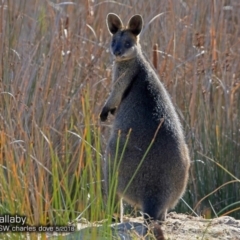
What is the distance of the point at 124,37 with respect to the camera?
5.47 meters

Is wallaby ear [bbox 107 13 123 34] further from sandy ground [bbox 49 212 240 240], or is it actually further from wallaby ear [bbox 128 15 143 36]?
sandy ground [bbox 49 212 240 240]

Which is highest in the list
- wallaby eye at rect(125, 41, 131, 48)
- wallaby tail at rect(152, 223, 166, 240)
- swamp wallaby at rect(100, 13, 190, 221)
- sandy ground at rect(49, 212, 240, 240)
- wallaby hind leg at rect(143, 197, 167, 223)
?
wallaby eye at rect(125, 41, 131, 48)

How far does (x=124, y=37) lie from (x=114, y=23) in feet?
0.67

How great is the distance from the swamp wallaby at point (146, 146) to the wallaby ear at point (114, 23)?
482 millimetres

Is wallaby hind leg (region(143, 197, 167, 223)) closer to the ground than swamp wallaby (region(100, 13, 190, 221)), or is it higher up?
closer to the ground

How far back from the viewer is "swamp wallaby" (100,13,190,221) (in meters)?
4.61

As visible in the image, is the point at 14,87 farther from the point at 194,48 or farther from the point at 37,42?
the point at 194,48

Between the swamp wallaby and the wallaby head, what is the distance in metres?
0.14

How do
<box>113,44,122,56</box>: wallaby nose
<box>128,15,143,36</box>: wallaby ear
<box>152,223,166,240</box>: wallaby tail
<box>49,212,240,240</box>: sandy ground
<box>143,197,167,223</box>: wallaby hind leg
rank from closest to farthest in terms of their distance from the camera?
<box>152,223,166,240</box>: wallaby tail < <box>49,212,240,240</box>: sandy ground < <box>143,197,167,223</box>: wallaby hind leg < <box>113,44,122,56</box>: wallaby nose < <box>128,15,143,36</box>: wallaby ear

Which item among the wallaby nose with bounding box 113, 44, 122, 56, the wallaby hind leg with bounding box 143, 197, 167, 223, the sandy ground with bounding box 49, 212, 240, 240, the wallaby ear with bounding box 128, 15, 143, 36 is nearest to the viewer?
the sandy ground with bounding box 49, 212, 240, 240

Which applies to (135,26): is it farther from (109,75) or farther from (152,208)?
(152,208)

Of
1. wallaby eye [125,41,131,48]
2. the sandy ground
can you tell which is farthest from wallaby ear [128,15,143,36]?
the sandy ground

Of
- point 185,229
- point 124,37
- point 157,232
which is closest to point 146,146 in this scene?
point 185,229

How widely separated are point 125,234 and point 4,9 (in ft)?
9.45
